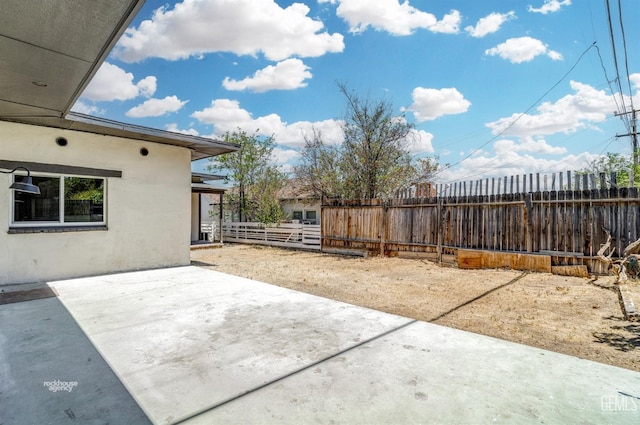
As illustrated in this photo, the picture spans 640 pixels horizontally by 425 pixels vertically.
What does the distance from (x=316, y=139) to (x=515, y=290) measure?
950 centimetres

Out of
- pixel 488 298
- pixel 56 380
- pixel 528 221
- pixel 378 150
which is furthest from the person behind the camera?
pixel 378 150

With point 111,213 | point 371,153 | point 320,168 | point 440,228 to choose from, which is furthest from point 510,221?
point 111,213

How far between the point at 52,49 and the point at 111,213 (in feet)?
14.1

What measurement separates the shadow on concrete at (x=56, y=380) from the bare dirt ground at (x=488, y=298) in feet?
10.6

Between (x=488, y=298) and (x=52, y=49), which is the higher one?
(x=52, y=49)

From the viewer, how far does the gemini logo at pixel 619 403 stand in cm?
208

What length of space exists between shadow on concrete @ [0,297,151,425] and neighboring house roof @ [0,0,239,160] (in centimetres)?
293

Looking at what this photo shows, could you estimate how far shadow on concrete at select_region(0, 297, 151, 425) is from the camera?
2014 mm

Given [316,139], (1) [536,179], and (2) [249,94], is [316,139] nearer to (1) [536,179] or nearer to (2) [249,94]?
(2) [249,94]

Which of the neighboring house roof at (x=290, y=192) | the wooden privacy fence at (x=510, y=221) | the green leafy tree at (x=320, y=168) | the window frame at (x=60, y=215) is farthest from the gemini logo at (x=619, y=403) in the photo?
the neighboring house roof at (x=290, y=192)

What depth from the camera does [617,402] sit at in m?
2.16

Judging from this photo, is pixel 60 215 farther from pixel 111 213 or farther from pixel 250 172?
pixel 250 172

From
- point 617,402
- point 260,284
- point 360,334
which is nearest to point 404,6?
point 260,284

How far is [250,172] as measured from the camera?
56.1ft
